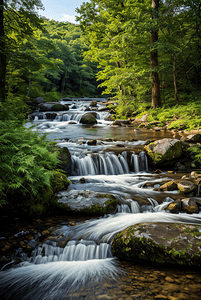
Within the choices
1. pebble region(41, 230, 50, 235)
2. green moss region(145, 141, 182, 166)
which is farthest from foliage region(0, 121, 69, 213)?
green moss region(145, 141, 182, 166)

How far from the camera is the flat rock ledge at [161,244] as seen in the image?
8.86 feet

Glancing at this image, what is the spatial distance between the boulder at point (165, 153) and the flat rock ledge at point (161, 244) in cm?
396

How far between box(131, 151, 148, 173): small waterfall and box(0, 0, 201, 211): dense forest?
10.00 feet

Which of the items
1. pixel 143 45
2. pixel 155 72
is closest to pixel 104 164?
pixel 155 72

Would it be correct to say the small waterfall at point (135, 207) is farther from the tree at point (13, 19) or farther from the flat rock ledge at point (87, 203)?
the tree at point (13, 19)

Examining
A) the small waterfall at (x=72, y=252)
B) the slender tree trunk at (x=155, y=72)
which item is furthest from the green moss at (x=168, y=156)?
the slender tree trunk at (x=155, y=72)

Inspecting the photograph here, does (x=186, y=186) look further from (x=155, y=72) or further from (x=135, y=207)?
(x=155, y=72)

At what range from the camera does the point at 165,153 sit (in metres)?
6.78

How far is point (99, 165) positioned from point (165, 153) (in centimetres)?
245

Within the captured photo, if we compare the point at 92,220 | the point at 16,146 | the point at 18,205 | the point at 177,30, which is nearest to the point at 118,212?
the point at 92,220

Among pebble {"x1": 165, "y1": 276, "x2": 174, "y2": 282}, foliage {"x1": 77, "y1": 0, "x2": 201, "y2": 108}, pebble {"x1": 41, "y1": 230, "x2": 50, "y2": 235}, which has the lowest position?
pebble {"x1": 165, "y1": 276, "x2": 174, "y2": 282}

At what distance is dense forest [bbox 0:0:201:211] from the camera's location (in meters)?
4.04

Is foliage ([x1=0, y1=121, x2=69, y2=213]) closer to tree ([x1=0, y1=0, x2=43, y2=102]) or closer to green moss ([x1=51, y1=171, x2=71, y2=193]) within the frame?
green moss ([x1=51, y1=171, x2=71, y2=193])

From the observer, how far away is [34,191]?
379 cm
